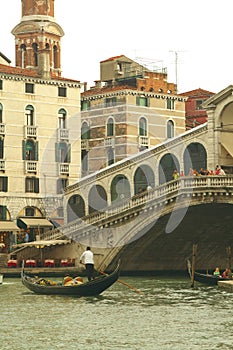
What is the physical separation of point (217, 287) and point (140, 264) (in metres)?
7.45

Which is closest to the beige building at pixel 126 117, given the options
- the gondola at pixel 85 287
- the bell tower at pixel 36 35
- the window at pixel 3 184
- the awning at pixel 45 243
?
the bell tower at pixel 36 35

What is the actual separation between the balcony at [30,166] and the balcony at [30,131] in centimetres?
90

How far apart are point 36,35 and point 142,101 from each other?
6000mm

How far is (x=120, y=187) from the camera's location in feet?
151

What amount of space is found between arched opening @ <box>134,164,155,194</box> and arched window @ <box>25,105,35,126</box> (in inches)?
189

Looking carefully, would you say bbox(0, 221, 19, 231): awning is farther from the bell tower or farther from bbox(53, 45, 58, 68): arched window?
bbox(53, 45, 58, 68): arched window

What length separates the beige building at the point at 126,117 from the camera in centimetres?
5091

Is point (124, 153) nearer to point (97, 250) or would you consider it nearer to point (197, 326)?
point (97, 250)

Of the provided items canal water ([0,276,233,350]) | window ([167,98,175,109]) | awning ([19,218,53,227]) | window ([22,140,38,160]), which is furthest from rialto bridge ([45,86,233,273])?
window ([167,98,175,109])

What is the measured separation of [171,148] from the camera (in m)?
45.0

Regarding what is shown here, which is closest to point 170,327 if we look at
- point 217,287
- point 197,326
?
point 197,326

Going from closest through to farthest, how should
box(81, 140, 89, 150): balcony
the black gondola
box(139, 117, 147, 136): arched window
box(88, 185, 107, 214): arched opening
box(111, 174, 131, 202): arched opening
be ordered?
the black gondola → box(111, 174, 131, 202): arched opening → box(88, 185, 107, 214): arched opening → box(139, 117, 147, 136): arched window → box(81, 140, 89, 150): balcony

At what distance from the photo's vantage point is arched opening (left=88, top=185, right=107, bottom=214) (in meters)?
46.5

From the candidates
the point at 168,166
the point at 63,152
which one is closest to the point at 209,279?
the point at 168,166
